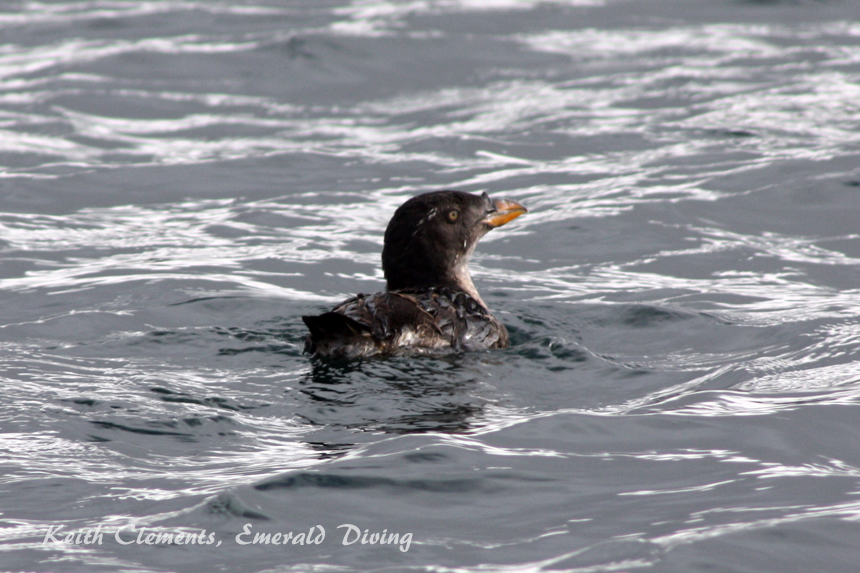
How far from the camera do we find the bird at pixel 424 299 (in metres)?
6.29

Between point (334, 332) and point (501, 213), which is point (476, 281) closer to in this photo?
point (501, 213)

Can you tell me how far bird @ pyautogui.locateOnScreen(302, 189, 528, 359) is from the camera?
629cm

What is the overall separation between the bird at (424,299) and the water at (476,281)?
0.16m

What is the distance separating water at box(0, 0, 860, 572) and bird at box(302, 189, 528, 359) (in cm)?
16

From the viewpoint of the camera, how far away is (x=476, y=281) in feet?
30.1

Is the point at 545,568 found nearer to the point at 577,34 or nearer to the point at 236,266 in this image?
the point at 236,266

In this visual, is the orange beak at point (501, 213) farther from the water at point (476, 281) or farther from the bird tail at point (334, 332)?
the bird tail at point (334, 332)

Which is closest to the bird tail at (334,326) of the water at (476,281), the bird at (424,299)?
the bird at (424,299)

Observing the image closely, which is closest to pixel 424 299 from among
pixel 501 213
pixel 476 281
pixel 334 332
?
pixel 334 332

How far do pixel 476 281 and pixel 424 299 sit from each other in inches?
90.2

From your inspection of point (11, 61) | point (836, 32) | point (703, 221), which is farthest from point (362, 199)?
point (836, 32)

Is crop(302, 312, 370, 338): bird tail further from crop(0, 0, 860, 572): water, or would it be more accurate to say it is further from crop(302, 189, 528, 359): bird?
crop(0, 0, 860, 572): water

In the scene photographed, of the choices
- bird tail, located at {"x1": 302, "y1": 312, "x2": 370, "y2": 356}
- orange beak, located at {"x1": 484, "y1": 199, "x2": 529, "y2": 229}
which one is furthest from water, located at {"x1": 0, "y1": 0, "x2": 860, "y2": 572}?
orange beak, located at {"x1": 484, "y1": 199, "x2": 529, "y2": 229}

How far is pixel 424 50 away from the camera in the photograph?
18641 mm
